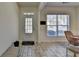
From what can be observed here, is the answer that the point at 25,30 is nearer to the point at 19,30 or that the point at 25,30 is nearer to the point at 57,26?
the point at 19,30

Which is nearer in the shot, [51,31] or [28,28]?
[28,28]

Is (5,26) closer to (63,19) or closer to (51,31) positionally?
(51,31)

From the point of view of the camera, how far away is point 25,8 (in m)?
9.99

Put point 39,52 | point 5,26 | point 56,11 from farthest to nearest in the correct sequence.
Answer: point 56,11, point 39,52, point 5,26

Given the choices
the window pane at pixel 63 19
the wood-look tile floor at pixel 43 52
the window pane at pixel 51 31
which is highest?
the window pane at pixel 63 19

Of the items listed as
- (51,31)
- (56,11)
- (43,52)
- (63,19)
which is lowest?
(43,52)

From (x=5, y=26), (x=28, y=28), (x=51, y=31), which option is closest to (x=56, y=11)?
(x=51, y=31)

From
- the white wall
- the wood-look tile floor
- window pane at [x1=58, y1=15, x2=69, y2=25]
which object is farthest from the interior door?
the white wall

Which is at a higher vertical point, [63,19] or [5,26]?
[63,19]

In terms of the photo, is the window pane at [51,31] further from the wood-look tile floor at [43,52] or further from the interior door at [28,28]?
the wood-look tile floor at [43,52]

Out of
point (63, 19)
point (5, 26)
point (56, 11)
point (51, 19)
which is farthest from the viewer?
point (63, 19)

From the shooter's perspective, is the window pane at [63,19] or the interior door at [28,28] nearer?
the interior door at [28,28]

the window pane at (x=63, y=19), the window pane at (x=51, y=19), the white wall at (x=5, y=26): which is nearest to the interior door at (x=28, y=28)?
the window pane at (x=51, y=19)

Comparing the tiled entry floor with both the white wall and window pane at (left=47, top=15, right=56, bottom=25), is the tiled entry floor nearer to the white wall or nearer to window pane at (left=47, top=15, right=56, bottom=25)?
the white wall
